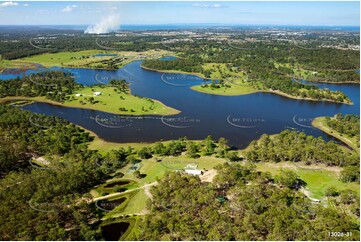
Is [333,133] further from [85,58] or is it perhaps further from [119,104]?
[85,58]

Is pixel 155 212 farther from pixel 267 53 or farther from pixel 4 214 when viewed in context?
pixel 267 53

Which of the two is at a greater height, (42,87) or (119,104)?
(42,87)

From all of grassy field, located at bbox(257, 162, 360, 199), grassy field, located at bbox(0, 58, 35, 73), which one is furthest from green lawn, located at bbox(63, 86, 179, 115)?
grassy field, located at bbox(0, 58, 35, 73)

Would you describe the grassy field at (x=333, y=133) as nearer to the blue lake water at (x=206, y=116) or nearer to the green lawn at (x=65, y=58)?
the blue lake water at (x=206, y=116)

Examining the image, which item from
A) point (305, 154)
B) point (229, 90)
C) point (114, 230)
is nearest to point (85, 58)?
point (229, 90)

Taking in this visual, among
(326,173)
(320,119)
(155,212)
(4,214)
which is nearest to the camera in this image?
(4,214)

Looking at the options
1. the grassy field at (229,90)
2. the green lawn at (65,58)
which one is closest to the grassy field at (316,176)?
the grassy field at (229,90)

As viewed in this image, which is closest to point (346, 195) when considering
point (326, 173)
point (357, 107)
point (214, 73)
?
point (326, 173)
